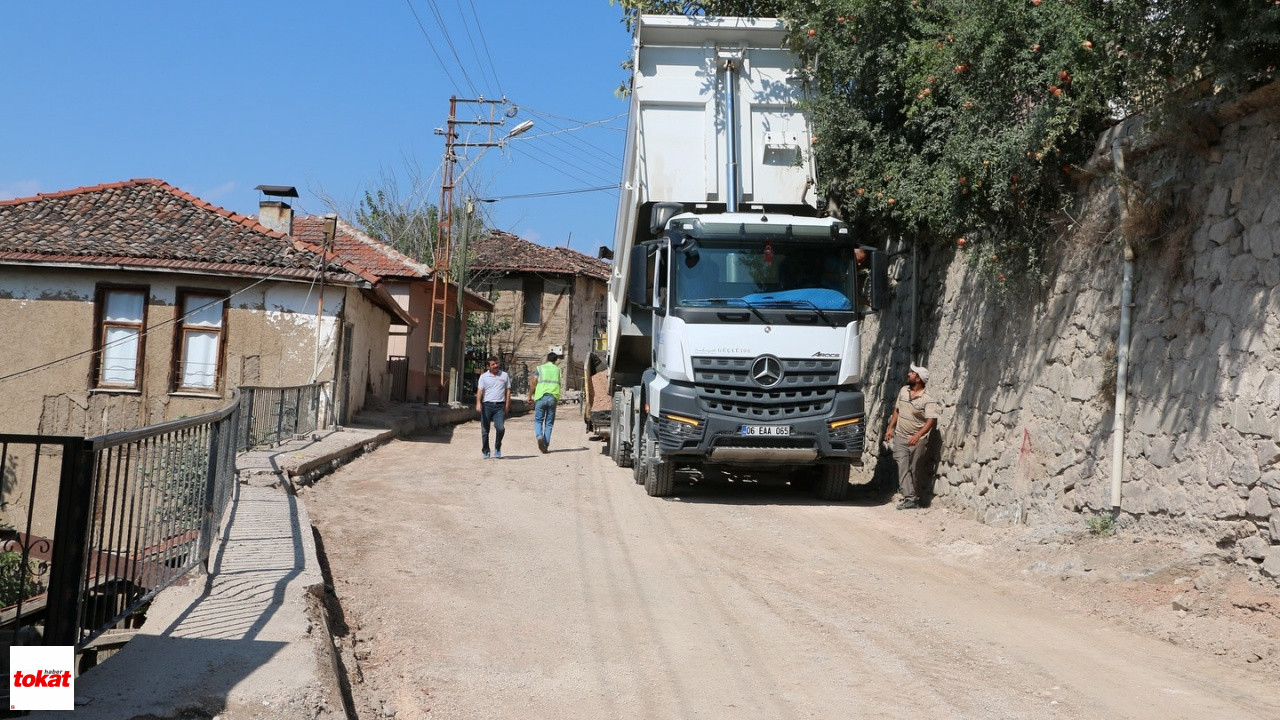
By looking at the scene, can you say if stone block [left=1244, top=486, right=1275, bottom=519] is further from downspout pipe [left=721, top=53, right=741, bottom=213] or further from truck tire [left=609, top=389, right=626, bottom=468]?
truck tire [left=609, top=389, right=626, bottom=468]

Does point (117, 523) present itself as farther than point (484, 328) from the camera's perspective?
No

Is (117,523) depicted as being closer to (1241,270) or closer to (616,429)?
(1241,270)

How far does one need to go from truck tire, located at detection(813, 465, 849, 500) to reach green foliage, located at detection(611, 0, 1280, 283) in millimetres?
2955

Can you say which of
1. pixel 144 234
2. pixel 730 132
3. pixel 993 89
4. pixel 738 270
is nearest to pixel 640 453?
pixel 738 270

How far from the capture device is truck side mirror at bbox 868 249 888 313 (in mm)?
12305

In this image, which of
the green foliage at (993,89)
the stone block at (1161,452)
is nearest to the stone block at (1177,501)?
the stone block at (1161,452)

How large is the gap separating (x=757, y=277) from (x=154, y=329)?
13827 mm

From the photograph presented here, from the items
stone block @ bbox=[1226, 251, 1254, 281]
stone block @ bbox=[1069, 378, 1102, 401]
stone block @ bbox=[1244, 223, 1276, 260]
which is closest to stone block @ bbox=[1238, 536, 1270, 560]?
stone block @ bbox=[1226, 251, 1254, 281]

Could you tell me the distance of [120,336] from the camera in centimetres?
2122

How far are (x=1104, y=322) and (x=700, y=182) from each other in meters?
5.42

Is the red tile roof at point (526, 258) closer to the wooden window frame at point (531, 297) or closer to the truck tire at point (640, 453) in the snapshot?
the wooden window frame at point (531, 297)

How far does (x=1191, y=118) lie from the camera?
790 cm

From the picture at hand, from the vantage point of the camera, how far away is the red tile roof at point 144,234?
20609 millimetres

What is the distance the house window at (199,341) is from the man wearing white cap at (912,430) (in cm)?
1399
